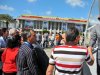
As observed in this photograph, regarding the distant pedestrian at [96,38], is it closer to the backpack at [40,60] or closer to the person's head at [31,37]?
the backpack at [40,60]

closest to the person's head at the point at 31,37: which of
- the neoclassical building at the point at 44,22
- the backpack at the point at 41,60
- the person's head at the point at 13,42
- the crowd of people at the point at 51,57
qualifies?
the crowd of people at the point at 51,57

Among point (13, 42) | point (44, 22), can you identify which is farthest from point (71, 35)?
point (44, 22)

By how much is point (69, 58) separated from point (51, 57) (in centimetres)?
26

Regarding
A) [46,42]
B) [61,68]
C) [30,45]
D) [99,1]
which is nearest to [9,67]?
[30,45]

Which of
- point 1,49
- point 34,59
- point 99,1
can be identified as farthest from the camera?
point 99,1

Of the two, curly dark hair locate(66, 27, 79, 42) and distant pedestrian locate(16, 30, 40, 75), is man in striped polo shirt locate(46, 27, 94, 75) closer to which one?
curly dark hair locate(66, 27, 79, 42)

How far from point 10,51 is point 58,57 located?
2432mm

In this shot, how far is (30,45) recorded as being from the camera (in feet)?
18.5

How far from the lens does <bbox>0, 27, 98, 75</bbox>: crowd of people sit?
4215 millimetres

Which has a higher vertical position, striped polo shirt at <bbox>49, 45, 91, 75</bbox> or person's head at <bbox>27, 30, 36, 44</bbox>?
person's head at <bbox>27, 30, 36, 44</bbox>

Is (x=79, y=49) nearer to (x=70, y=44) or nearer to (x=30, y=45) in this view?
(x=70, y=44)

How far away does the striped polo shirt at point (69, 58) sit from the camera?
4203 mm

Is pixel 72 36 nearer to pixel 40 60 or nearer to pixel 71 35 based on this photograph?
pixel 71 35

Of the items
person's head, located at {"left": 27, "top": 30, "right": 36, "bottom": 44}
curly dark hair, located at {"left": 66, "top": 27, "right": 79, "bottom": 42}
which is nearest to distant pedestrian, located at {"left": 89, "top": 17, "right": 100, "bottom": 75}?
person's head, located at {"left": 27, "top": 30, "right": 36, "bottom": 44}
